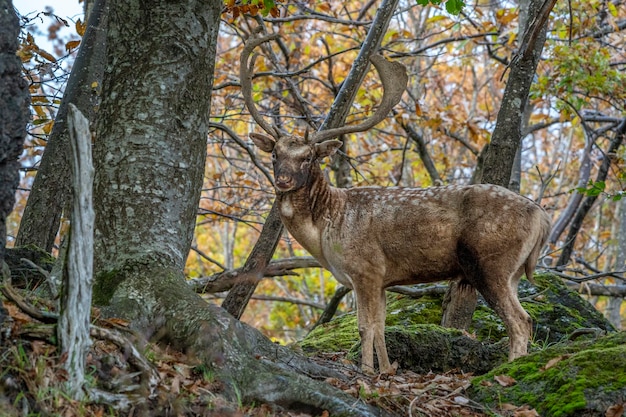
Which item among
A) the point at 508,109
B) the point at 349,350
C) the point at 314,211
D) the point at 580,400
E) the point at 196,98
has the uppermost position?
the point at 508,109

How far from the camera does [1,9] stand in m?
4.11

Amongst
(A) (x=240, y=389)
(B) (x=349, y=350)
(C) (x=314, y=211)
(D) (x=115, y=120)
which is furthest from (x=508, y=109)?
(A) (x=240, y=389)

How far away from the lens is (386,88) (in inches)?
331

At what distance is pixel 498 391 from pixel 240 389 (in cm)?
211

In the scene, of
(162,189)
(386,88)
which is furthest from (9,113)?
(386,88)

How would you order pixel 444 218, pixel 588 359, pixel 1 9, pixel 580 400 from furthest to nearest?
pixel 444 218, pixel 588 359, pixel 580 400, pixel 1 9

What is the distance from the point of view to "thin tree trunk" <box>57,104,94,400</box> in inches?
154

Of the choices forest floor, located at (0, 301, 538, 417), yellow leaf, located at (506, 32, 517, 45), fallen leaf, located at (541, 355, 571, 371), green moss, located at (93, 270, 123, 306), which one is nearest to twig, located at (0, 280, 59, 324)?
forest floor, located at (0, 301, 538, 417)

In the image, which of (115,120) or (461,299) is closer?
(115,120)

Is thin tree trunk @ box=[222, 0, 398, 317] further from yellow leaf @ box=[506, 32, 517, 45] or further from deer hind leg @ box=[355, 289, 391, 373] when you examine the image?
yellow leaf @ box=[506, 32, 517, 45]

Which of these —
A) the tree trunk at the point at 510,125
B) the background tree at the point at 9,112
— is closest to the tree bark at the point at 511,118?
the tree trunk at the point at 510,125

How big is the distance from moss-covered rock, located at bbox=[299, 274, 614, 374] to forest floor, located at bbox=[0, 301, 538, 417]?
2.13 metres

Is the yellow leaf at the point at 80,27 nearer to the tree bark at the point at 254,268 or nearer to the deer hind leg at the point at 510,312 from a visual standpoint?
the tree bark at the point at 254,268

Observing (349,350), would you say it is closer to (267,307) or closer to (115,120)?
(115,120)
